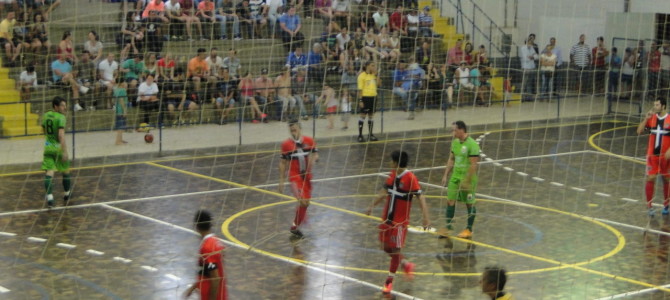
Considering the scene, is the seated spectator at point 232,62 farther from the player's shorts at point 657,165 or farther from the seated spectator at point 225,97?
the player's shorts at point 657,165

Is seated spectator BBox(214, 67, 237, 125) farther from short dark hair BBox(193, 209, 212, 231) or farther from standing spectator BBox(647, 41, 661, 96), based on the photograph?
short dark hair BBox(193, 209, 212, 231)

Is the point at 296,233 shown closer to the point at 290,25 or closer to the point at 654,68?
the point at 290,25

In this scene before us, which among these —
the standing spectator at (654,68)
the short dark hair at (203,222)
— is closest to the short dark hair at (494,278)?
the short dark hair at (203,222)

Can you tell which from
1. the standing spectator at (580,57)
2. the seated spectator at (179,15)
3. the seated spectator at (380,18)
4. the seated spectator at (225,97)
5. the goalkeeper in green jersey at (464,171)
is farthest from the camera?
the standing spectator at (580,57)

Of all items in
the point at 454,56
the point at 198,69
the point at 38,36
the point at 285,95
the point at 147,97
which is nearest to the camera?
the point at 38,36

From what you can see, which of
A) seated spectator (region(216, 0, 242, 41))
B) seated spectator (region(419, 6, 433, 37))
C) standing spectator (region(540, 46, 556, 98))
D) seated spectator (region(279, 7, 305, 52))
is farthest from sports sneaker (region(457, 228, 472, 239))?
standing spectator (region(540, 46, 556, 98))

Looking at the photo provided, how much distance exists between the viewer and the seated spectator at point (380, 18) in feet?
93.9

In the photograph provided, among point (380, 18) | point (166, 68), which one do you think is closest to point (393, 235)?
point (166, 68)

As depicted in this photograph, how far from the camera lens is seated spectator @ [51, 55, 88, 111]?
25.2 metres

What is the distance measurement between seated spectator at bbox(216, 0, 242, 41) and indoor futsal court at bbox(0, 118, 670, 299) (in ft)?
11.6

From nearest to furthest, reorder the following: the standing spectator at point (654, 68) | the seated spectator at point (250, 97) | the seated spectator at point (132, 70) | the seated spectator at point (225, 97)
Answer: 1. the seated spectator at point (132, 70)
2. the seated spectator at point (225, 97)
3. the seated spectator at point (250, 97)
4. the standing spectator at point (654, 68)

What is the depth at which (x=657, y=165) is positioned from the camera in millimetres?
18234

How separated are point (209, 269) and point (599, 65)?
24.8m

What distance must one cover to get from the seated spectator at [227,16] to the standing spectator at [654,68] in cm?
1283
